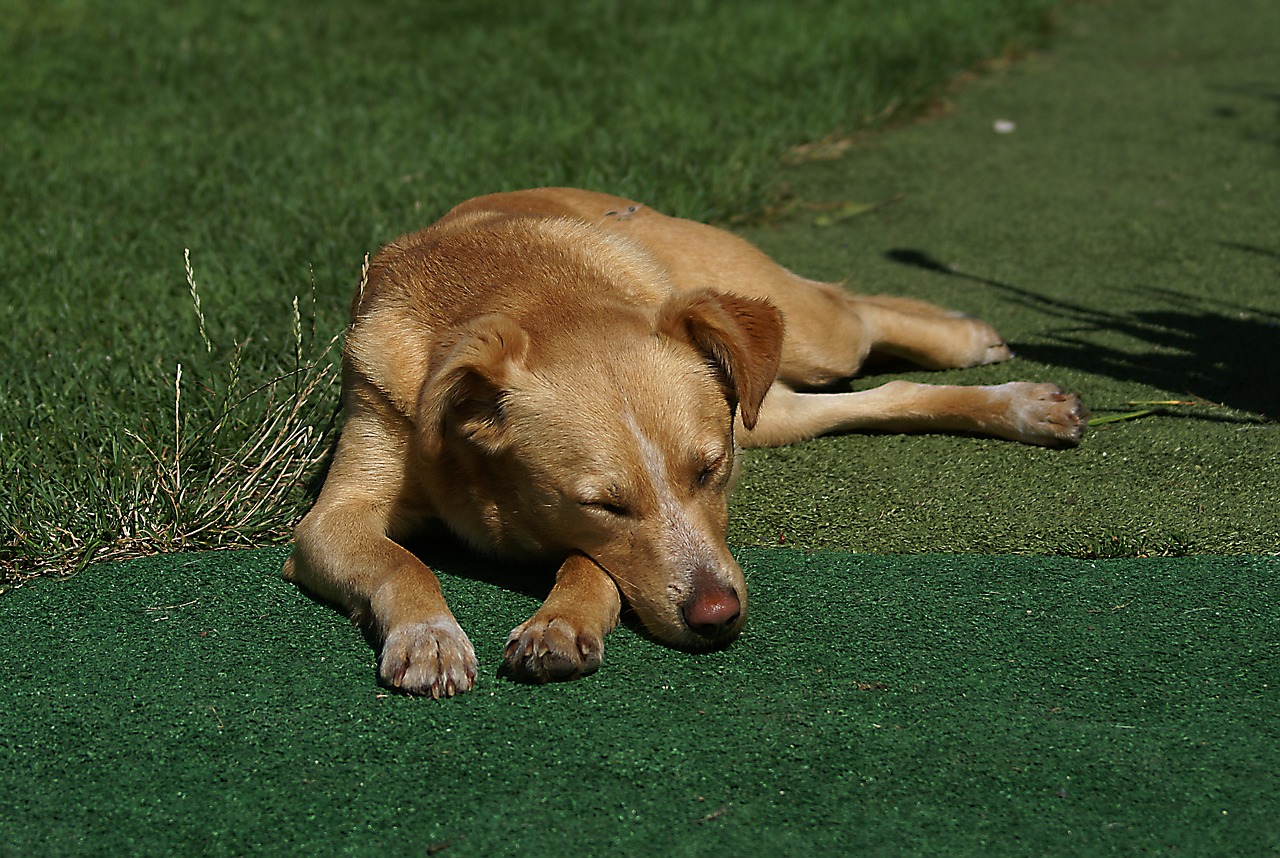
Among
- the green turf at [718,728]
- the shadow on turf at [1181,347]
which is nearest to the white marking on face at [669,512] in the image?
the green turf at [718,728]

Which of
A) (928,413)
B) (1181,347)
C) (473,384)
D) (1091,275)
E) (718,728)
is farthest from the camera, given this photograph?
(1091,275)

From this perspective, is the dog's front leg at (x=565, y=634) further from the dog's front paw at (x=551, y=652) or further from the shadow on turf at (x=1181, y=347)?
the shadow on turf at (x=1181, y=347)

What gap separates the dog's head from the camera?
2.86 metres

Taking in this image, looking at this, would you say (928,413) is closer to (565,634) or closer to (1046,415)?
(1046,415)

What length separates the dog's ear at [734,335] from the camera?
3023 mm

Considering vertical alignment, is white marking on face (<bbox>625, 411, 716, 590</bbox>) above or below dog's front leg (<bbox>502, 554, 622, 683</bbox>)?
above

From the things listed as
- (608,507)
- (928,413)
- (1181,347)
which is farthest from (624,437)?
(1181,347)

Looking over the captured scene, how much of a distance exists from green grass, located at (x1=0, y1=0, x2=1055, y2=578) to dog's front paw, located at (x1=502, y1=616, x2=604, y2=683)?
1.31 m

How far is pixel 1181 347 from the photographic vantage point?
4.51 meters

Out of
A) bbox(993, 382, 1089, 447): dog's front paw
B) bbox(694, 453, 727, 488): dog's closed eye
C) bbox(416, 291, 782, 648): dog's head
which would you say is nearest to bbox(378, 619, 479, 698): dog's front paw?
bbox(416, 291, 782, 648): dog's head

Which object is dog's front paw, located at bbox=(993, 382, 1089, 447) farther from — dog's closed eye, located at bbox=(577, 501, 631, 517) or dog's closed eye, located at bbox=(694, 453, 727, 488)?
dog's closed eye, located at bbox=(577, 501, 631, 517)

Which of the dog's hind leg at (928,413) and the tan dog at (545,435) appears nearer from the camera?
the tan dog at (545,435)

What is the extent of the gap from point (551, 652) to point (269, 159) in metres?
4.97

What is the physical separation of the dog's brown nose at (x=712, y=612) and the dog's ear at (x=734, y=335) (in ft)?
1.47
